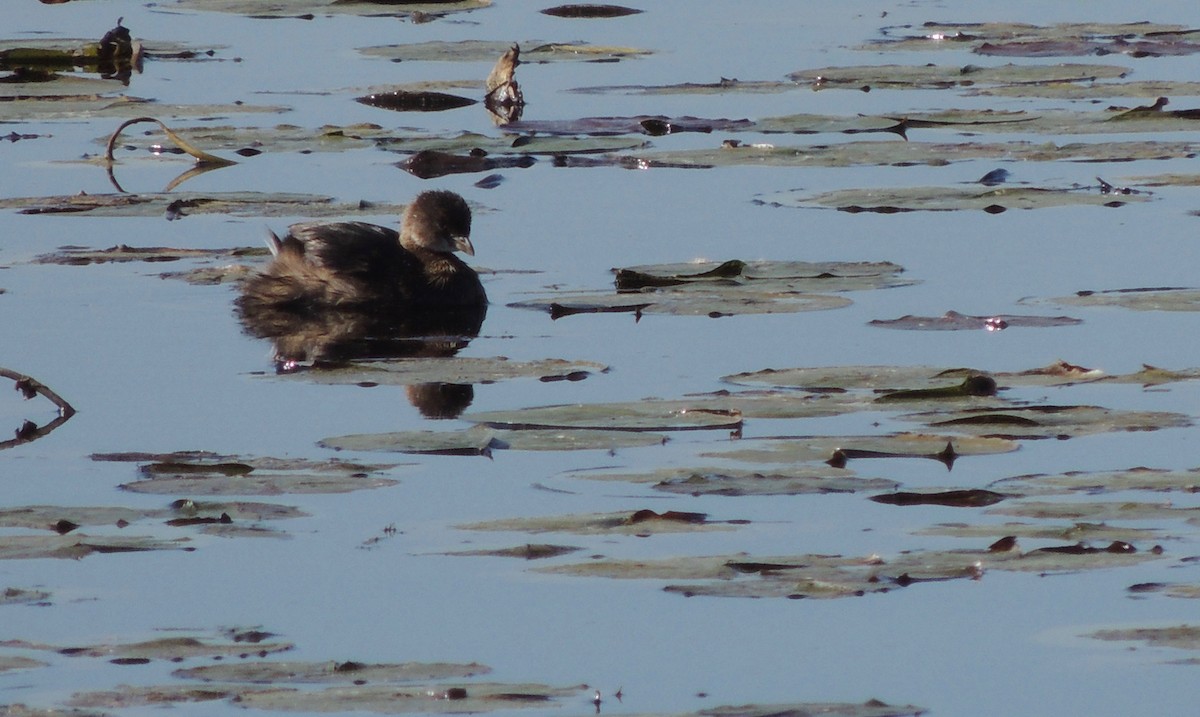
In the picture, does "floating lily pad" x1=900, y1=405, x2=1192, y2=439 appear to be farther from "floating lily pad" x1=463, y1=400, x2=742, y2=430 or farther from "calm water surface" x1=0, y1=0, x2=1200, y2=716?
"floating lily pad" x1=463, y1=400, x2=742, y2=430

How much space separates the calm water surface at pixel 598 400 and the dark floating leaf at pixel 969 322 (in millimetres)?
112

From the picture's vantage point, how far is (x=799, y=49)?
1883cm

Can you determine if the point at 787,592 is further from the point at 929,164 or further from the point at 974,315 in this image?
the point at 929,164

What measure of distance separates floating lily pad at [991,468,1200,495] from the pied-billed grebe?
4.19 m

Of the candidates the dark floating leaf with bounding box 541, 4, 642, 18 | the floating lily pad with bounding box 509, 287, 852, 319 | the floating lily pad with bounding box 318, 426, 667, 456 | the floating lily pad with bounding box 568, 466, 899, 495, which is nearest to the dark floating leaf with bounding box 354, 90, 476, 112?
the dark floating leaf with bounding box 541, 4, 642, 18

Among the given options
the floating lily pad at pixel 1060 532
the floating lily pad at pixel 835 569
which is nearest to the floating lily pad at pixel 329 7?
the floating lily pad at pixel 1060 532

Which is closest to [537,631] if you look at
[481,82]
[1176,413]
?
[1176,413]

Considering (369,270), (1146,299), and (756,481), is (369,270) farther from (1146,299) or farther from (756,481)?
(756,481)

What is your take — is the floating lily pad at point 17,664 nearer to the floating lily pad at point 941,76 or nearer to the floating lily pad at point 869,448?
the floating lily pad at point 869,448

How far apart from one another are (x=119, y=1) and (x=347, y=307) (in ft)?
41.2

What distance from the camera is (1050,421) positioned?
25.8 feet

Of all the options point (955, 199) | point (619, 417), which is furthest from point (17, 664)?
point (955, 199)

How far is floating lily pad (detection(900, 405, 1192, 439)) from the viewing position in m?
7.77

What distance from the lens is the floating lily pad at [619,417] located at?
795 centimetres
